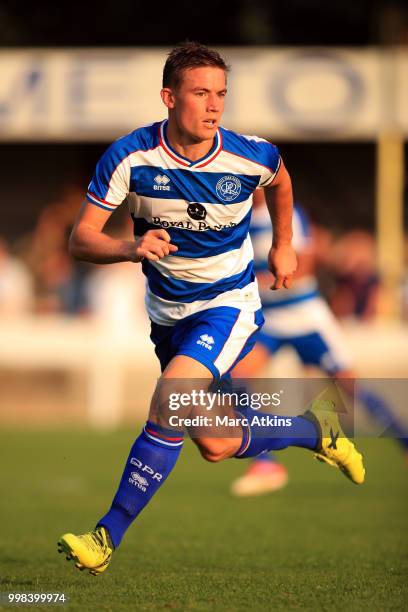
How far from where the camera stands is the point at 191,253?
20.2 feet

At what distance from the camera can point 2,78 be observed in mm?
18031

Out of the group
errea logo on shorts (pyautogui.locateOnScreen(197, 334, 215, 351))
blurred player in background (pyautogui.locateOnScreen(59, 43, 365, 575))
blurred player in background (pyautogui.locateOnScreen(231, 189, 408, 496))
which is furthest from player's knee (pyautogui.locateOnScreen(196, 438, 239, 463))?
blurred player in background (pyautogui.locateOnScreen(231, 189, 408, 496))

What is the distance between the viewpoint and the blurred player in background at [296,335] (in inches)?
400

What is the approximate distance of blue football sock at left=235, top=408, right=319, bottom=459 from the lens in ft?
20.6

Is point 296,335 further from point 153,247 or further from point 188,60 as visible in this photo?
point 153,247

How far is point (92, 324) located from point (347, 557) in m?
9.61

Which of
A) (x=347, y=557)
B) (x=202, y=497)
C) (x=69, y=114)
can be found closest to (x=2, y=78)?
(x=69, y=114)

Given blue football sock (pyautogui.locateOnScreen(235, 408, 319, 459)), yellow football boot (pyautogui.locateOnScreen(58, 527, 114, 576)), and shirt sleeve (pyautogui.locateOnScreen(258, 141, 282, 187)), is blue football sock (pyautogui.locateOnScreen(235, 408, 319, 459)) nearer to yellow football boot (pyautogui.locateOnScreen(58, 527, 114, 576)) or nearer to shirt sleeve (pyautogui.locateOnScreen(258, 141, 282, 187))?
yellow football boot (pyautogui.locateOnScreen(58, 527, 114, 576))

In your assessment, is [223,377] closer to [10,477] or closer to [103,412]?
[10,477]

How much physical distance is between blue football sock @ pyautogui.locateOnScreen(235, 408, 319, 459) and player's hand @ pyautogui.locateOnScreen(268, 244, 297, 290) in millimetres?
673

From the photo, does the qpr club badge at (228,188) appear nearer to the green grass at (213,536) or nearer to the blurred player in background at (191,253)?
the blurred player in background at (191,253)

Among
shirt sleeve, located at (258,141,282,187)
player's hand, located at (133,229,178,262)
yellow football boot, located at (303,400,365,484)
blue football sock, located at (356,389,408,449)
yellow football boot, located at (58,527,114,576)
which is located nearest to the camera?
player's hand, located at (133,229,178,262)

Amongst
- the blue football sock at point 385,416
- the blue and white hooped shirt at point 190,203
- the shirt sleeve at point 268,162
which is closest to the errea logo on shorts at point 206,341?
the blue and white hooped shirt at point 190,203

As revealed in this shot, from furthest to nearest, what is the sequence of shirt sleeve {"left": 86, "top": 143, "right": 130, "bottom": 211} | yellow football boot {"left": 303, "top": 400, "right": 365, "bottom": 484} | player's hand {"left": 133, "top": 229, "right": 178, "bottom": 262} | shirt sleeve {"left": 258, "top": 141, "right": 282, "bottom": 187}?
yellow football boot {"left": 303, "top": 400, "right": 365, "bottom": 484}, shirt sleeve {"left": 258, "top": 141, "right": 282, "bottom": 187}, shirt sleeve {"left": 86, "top": 143, "right": 130, "bottom": 211}, player's hand {"left": 133, "top": 229, "right": 178, "bottom": 262}
